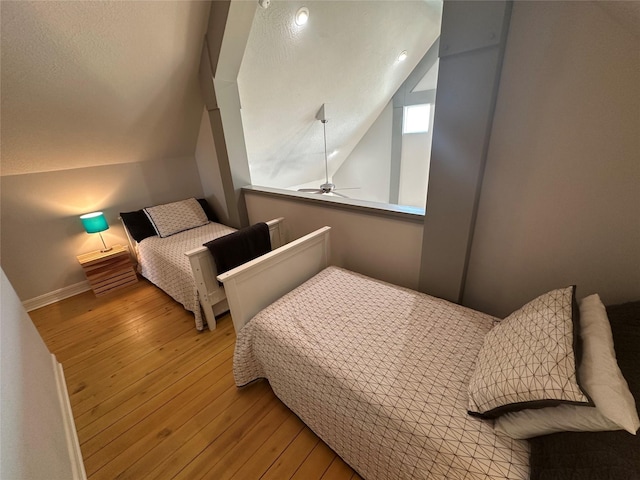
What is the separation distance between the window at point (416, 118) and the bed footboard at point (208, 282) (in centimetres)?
353

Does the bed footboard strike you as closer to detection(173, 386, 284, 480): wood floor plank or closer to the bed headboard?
detection(173, 386, 284, 480): wood floor plank

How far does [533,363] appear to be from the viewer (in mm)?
792

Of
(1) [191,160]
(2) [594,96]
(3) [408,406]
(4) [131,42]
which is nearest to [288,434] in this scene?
(3) [408,406]

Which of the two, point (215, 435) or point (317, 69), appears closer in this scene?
point (215, 435)

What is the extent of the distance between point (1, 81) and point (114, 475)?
2390 millimetres

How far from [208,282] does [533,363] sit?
6.23 feet

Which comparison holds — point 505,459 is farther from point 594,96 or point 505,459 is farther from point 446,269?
point 594,96

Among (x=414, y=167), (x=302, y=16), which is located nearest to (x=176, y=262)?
(x=302, y=16)

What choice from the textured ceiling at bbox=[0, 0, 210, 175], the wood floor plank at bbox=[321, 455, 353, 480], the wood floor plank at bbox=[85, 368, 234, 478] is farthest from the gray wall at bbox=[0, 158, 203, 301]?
the wood floor plank at bbox=[321, 455, 353, 480]

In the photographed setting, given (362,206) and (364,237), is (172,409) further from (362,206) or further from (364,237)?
(362,206)

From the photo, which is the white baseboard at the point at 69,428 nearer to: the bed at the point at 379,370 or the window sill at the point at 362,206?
the bed at the point at 379,370

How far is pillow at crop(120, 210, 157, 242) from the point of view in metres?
2.65

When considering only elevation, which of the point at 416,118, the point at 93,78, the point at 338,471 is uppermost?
the point at 93,78

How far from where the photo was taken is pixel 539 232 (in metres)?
1.20
